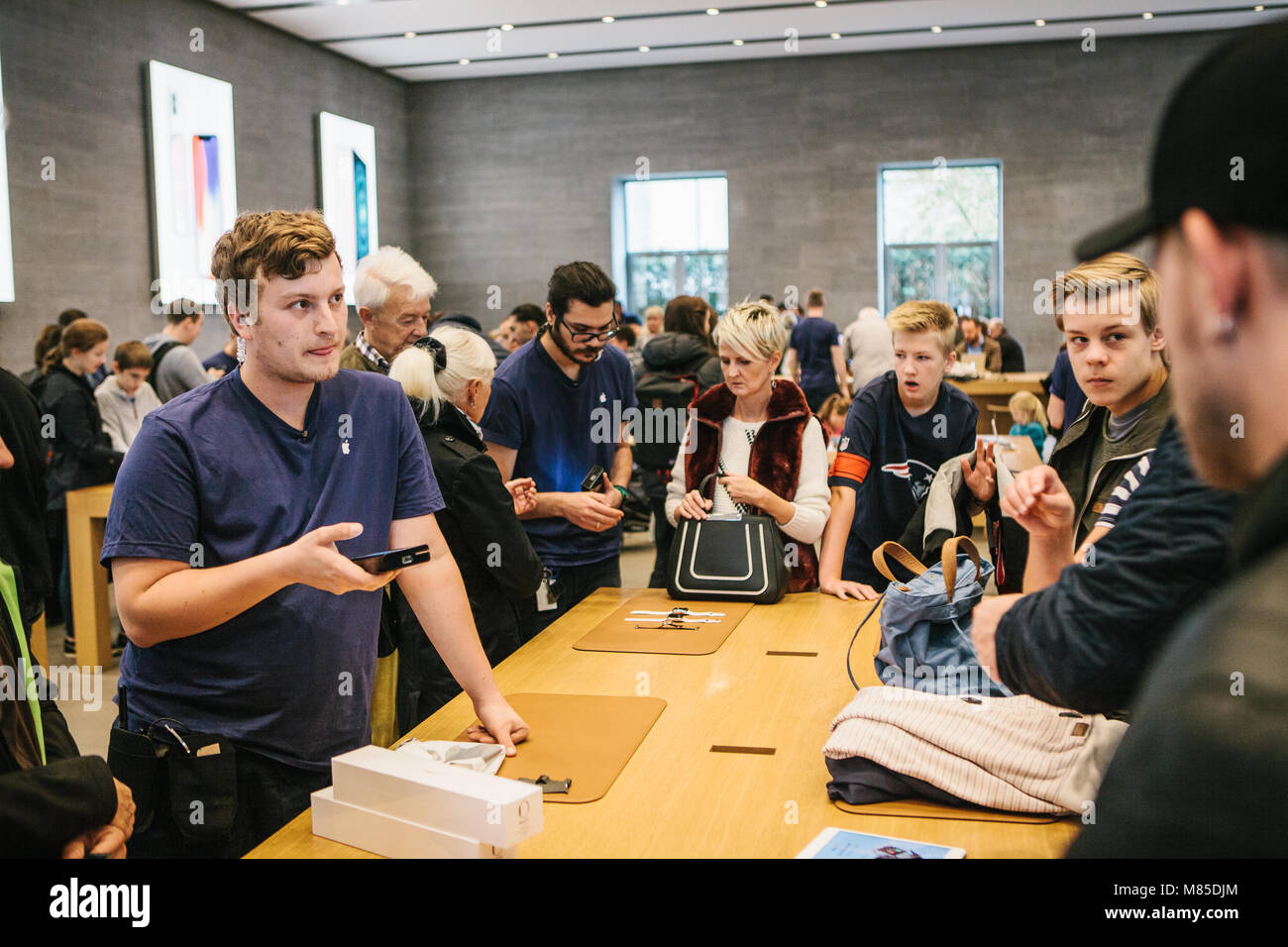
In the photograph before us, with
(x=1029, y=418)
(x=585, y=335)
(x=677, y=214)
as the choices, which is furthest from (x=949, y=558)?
(x=677, y=214)

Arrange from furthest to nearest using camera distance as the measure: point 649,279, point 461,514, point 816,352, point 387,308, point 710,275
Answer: point 649,279 < point 710,275 < point 816,352 < point 387,308 < point 461,514

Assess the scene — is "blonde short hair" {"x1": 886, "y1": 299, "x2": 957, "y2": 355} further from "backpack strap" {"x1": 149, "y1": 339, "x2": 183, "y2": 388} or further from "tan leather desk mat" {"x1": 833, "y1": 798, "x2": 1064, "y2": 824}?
"backpack strap" {"x1": 149, "y1": 339, "x2": 183, "y2": 388}

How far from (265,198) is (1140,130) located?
1113 cm

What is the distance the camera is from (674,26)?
13555mm

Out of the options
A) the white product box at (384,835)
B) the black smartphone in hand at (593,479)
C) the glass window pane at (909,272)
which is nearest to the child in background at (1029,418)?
the black smartphone in hand at (593,479)

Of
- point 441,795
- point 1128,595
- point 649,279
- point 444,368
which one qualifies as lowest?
point 441,795

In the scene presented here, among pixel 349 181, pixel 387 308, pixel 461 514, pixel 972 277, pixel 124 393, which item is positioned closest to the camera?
pixel 461 514

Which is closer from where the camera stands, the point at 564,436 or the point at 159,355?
the point at 564,436

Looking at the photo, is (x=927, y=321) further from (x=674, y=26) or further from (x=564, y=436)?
(x=674, y=26)

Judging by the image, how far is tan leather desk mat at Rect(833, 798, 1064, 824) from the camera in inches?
62.3

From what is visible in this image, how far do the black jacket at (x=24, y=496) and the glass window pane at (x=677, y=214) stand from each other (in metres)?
12.7

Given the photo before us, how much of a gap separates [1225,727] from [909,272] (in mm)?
15663

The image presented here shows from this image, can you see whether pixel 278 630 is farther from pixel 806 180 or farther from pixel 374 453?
pixel 806 180
